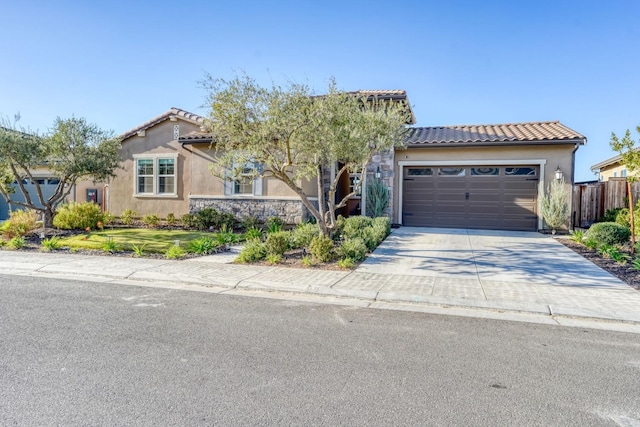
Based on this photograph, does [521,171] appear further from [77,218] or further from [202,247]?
[77,218]

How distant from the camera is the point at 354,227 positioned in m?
12.1

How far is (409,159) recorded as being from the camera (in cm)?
1581

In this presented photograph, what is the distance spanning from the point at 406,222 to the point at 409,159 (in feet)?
8.52

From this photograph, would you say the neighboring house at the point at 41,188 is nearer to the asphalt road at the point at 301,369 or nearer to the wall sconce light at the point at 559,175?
the asphalt road at the point at 301,369

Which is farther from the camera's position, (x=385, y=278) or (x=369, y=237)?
(x=369, y=237)

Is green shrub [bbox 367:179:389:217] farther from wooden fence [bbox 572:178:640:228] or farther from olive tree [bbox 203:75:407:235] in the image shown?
wooden fence [bbox 572:178:640:228]

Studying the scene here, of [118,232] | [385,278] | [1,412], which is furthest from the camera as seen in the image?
[118,232]

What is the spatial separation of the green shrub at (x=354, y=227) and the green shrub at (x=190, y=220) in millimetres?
6230

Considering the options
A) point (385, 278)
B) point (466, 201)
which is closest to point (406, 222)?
point (466, 201)

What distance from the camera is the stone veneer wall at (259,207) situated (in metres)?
15.0

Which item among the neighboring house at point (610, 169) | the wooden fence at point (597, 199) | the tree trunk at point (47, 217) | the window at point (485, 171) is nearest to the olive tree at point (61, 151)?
the tree trunk at point (47, 217)

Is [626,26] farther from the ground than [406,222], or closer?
farther from the ground

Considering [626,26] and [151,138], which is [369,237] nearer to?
[626,26]

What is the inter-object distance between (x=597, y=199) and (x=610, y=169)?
10291 millimetres
